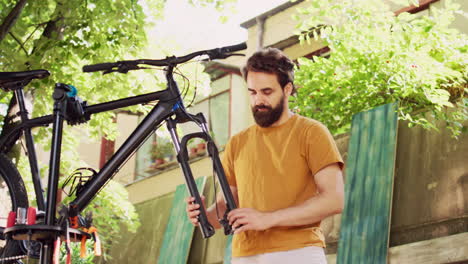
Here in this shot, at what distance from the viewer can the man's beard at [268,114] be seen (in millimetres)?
2557

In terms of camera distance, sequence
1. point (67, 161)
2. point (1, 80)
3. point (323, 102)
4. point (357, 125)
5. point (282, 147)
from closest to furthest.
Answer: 1. point (282, 147)
2. point (1, 80)
3. point (323, 102)
4. point (357, 125)
5. point (67, 161)

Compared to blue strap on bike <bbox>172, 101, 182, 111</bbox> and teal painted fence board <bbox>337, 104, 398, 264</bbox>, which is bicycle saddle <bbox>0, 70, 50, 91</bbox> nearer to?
blue strap on bike <bbox>172, 101, 182, 111</bbox>

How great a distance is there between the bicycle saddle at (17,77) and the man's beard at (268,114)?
121 cm

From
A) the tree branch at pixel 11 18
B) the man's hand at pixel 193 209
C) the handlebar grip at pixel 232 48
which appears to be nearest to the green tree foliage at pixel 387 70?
the tree branch at pixel 11 18

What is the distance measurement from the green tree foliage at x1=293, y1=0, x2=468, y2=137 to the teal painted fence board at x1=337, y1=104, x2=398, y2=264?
0.22 m

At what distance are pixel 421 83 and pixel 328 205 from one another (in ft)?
13.0

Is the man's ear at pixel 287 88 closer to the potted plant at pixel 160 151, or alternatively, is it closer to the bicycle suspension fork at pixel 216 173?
the bicycle suspension fork at pixel 216 173

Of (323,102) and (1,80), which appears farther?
(323,102)

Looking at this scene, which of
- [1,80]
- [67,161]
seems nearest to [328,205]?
[1,80]

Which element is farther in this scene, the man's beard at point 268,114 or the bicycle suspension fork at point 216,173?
the man's beard at point 268,114

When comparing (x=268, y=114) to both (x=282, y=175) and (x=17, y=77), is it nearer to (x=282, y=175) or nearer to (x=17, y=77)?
(x=282, y=175)

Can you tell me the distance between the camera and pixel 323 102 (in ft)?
21.7

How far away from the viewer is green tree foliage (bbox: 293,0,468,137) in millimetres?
6102

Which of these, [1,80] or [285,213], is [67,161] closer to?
[1,80]
